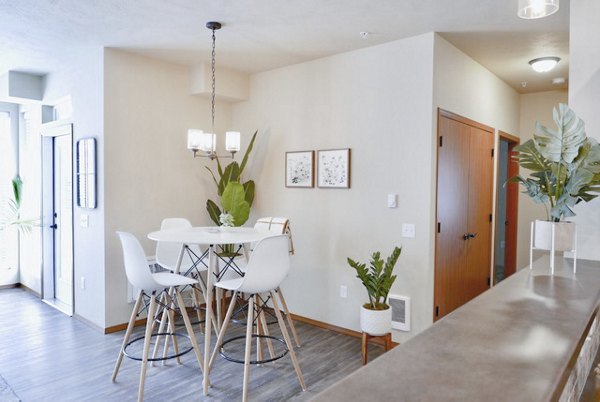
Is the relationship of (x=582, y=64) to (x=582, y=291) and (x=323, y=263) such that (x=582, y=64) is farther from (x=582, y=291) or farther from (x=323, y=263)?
(x=323, y=263)

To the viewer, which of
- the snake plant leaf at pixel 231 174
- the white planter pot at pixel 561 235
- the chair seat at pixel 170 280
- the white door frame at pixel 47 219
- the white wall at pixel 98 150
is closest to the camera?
the white planter pot at pixel 561 235

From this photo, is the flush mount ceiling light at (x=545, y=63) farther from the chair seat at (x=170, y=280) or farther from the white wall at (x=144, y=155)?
the chair seat at (x=170, y=280)

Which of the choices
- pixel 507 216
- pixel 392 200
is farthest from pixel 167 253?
pixel 507 216

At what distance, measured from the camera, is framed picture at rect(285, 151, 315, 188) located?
4199 millimetres

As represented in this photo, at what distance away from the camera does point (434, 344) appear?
963 millimetres

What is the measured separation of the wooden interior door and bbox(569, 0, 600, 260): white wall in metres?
1.27

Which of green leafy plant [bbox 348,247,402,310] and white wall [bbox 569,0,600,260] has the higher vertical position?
white wall [bbox 569,0,600,260]

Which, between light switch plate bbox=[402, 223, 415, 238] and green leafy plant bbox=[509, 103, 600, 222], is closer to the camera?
green leafy plant bbox=[509, 103, 600, 222]

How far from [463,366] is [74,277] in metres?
4.49

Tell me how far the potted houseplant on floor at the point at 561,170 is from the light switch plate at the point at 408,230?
1.49 m

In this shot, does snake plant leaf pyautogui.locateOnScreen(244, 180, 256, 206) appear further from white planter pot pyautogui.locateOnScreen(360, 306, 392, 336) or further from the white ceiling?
white planter pot pyautogui.locateOnScreen(360, 306, 392, 336)

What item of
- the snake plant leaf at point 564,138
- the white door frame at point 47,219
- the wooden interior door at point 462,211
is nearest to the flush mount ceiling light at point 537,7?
the snake plant leaf at point 564,138

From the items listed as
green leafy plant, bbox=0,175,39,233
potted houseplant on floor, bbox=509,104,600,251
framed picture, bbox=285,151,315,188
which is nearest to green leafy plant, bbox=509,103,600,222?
potted houseplant on floor, bbox=509,104,600,251

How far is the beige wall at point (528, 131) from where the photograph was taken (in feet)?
18.3
